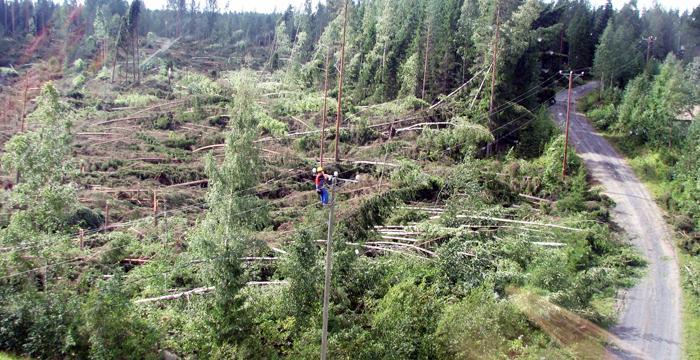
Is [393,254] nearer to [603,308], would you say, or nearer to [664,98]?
[603,308]

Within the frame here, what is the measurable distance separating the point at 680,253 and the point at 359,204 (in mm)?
11742

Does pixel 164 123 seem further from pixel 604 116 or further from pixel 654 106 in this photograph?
pixel 654 106

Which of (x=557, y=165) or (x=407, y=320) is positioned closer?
(x=407, y=320)

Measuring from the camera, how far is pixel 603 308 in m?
16.4

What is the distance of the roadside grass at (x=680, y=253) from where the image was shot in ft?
49.8

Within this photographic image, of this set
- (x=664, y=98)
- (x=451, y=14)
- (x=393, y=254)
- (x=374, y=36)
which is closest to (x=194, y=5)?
(x=374, y=36)

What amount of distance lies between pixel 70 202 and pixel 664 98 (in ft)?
93.2

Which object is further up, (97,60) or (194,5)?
(194,5)

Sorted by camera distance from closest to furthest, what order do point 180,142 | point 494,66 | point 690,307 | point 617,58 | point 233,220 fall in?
point 233,220 < point 690,307 < point 494,66 < point 180,142 < point 617,58

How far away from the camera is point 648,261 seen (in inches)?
767

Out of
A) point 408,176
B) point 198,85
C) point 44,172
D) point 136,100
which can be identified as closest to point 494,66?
point 408,176

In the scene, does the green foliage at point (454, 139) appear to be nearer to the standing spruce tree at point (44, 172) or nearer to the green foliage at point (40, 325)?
the standing spruce tree at point (44, 172)

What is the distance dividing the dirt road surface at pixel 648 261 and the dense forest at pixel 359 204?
0.50 meters

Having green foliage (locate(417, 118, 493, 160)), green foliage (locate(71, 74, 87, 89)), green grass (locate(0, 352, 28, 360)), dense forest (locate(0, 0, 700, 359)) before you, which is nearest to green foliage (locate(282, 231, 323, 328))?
dense forest (locate(0, 0, 700, 359))
